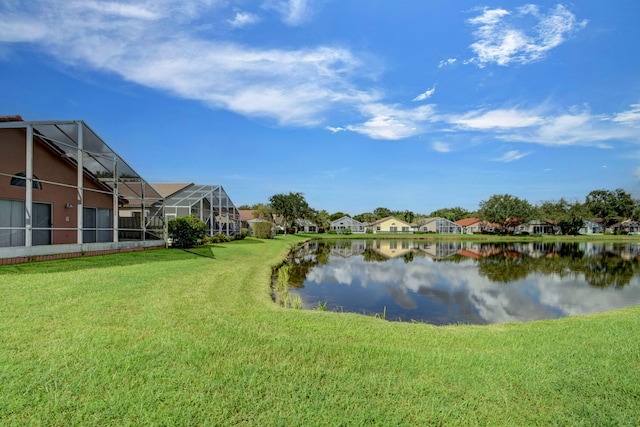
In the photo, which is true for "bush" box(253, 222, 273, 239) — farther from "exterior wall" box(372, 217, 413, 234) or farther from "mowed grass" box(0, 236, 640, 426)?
"exterior wall" box(372, 217, 413, 234)

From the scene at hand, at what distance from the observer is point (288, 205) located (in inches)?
2309

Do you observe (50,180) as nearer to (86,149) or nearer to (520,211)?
(86,149)

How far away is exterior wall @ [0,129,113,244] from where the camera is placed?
12023 mm

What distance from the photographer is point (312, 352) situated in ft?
14.6

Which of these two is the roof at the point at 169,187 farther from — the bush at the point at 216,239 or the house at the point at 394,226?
the house at the point at 394,226

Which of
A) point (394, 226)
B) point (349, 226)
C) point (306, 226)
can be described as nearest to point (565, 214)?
point (394, 226)

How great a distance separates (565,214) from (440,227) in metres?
24.9

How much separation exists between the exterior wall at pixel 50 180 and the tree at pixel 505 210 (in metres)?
71.7

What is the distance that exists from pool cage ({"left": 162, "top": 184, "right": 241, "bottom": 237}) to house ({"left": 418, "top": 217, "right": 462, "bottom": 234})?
5746cm

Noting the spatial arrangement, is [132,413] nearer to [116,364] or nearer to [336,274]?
[116,364]

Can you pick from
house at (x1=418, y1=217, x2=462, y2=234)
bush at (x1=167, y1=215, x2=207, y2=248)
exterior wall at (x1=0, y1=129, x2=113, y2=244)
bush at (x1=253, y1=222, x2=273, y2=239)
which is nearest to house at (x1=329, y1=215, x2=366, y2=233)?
house at (x1=418, y1=217, x2=462, y2=234)

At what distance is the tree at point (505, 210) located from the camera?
70312 mm

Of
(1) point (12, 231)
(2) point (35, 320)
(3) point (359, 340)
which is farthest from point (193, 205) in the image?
(3) point (359, 340)

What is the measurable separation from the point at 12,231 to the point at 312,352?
13165 millimetres
